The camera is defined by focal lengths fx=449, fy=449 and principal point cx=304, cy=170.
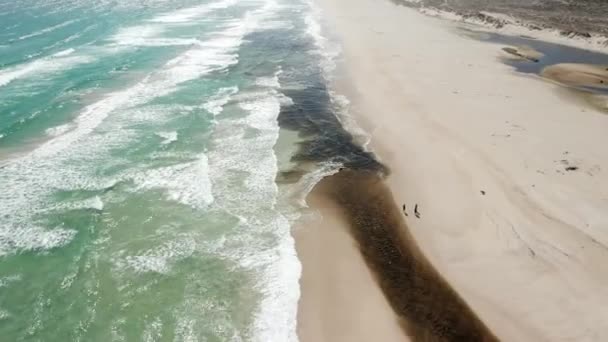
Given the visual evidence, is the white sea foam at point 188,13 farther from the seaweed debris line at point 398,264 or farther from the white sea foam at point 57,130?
the seaweed debris line at point 398,264

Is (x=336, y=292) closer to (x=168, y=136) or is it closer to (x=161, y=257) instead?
(x=161, y=257)

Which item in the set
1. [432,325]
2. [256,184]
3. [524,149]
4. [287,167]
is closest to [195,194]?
[256,184]

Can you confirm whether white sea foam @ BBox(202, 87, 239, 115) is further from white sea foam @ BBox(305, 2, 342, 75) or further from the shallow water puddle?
the shallow water puddle

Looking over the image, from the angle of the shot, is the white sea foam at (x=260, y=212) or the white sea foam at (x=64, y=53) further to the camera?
the white sea foam at (x=64, y=53)

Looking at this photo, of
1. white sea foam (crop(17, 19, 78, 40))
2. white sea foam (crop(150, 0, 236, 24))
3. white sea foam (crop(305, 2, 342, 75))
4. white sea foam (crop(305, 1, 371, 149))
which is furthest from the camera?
white sea foam (crop(150, 0, 236, 24))

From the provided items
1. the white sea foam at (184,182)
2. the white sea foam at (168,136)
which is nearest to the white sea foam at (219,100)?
the white sea foam at (168,136)

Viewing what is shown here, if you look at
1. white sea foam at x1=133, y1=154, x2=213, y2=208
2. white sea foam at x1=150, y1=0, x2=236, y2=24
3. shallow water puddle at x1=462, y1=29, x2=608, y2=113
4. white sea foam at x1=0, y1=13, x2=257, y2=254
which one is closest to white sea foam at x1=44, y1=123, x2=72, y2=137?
white sea foam at x1=0, y1=13, x2=257, y2=254
